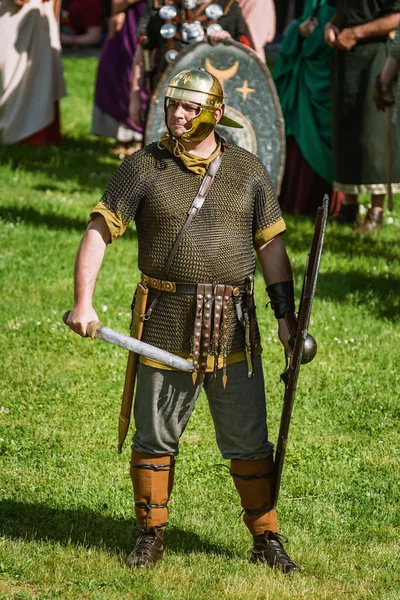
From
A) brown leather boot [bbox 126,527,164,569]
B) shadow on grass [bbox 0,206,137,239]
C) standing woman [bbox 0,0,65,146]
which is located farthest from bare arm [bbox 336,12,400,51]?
brown leather boot [bbox 126,527,164,569]

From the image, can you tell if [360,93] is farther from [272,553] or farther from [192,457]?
[272,553]

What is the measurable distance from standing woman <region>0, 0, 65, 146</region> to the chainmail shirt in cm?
836

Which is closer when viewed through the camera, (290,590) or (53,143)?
(290,590)

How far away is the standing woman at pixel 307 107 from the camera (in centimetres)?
970

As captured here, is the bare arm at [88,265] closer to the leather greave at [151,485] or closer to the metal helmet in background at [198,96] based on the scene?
the metal helmet in background at [198,96]

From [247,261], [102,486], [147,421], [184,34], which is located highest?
[184,34]

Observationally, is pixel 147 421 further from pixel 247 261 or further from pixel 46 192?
pixel 46 192

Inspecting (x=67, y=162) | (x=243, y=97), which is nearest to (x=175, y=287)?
(x=243, y=97)

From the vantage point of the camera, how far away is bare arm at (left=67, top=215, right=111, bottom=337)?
392 cm

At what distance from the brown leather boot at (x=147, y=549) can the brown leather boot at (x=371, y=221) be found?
532 cm

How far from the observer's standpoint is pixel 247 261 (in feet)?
13.5

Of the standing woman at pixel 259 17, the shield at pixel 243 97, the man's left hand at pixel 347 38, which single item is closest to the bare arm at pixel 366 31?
the man's left hand at pixel 347 38

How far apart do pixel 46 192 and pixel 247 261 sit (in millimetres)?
6524

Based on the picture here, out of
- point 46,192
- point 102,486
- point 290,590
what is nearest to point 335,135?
point 46,192
